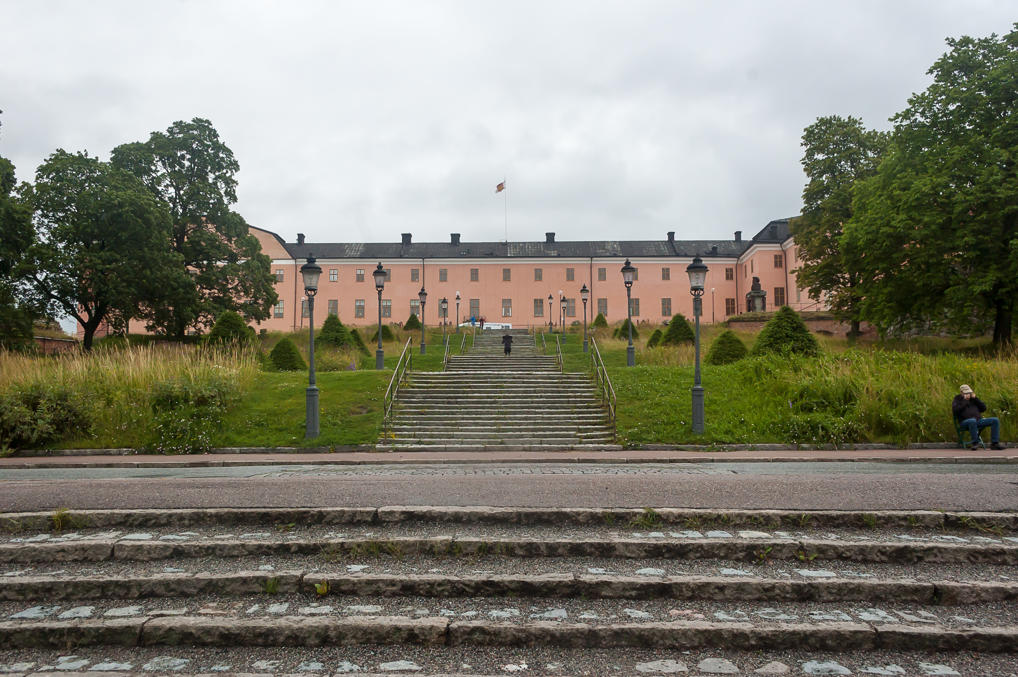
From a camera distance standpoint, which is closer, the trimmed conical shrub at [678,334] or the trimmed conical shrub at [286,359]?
the trimmed conical shrub at [286,359]

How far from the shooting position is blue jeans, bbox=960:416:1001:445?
12.9 metres

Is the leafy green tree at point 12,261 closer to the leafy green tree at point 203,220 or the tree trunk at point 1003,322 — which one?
the leafy green tree at point 203,220

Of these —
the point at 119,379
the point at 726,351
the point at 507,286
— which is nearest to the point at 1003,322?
the point at 726,351

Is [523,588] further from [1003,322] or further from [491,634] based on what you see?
[1003,322]

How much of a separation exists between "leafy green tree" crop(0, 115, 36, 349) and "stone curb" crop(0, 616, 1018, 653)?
28.5 m

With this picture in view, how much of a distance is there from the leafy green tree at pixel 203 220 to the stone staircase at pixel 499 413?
65.2ft

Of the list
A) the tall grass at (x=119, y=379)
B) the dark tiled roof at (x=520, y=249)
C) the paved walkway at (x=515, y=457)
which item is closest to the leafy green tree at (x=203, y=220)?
the tall grass at (x=119, y=379)

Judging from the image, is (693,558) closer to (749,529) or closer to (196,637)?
(749,529)

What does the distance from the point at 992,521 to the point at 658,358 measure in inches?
845

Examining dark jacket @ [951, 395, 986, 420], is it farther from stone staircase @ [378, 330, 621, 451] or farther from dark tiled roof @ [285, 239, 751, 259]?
dark tiled roof @ [285, 239, 751, 259]

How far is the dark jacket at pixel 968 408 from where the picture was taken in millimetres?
13344

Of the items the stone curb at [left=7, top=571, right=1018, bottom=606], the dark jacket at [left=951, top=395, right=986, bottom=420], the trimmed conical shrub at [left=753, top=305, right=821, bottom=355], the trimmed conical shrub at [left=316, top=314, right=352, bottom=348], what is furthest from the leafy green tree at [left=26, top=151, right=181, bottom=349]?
the dark jacket at [left=951, top=395, right=986, bottom=420]

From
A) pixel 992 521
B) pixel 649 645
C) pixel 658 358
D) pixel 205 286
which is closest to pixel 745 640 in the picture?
pixel 649 645

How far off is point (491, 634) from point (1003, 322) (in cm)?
2955
